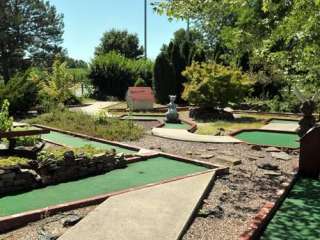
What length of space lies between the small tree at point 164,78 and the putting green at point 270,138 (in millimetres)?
11189

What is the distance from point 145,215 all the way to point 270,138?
7.83 m

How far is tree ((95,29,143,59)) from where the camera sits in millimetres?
61250

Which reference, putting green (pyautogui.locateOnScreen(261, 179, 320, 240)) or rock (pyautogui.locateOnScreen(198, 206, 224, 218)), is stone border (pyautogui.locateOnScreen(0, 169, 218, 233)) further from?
putting green (pyautogui.locateOnScreen(261, 179, 320, 240))

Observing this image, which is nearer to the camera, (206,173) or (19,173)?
(19,173)

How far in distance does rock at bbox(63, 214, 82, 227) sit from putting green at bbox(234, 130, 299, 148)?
23.2ft

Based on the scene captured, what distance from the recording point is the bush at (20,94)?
53.7ft

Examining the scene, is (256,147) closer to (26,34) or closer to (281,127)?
(281,127)

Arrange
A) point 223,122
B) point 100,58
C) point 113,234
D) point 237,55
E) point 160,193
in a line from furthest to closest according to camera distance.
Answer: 1. point 100,58
2. point 223,122
3. point 237,55
4. point 160,193
5. point 113,234

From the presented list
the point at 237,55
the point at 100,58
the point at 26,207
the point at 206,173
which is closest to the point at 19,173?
the point at 26,207

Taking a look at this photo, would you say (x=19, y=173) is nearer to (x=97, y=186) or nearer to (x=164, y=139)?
(x=97, y=186)

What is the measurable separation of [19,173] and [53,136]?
17.2 feet

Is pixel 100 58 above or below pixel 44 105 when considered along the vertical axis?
above

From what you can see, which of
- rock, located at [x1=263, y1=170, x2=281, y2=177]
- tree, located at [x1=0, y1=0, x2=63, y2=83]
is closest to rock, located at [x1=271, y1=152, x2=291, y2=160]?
rock, located at [x1=263, y1=170, x2=281, y2=177]

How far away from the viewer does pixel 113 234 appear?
15.5 feet
